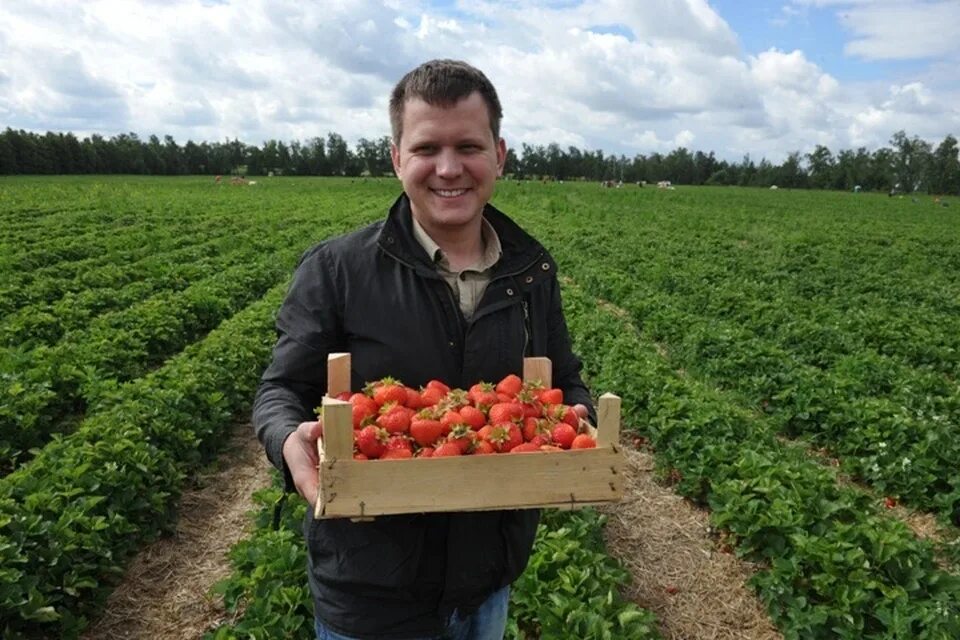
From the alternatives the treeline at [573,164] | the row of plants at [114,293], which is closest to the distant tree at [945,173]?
the treeline at [573,164]

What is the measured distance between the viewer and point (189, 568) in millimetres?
5121

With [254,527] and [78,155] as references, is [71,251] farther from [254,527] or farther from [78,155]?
[78,155]

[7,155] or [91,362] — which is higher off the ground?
[7,155]

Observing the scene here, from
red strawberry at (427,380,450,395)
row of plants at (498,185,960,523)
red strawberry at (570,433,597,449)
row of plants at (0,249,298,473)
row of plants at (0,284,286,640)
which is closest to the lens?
red strawberry at (570,433,597,449)

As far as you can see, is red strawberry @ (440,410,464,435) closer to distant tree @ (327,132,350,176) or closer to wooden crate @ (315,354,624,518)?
wooden crate @ (315,354,624,518)

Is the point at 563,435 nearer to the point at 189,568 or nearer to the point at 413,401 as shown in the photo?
the point at 413,401

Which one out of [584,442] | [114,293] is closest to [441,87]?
[584,442]

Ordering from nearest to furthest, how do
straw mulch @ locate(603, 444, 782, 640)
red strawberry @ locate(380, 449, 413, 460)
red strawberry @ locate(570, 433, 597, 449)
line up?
red strawberry @ locate(380, 449, 413, 460) < red strawberry @ locate(570, 433, 597, 449) < straw mulch @ locate(603, 444, 782, 640)

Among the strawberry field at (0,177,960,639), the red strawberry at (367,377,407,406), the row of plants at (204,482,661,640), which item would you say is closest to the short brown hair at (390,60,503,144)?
the red strawberry at (367,377,407,406)

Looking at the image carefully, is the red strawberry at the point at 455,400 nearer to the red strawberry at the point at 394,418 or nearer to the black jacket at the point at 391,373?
the red strawberry at the point at 394,418

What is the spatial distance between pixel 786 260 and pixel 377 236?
66.6ft

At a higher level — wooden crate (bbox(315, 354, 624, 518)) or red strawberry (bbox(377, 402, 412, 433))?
red strawberry (bbox(377, 402, 412, 433))

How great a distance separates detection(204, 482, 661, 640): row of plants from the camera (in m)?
3.88

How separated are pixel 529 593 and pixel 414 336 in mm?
2760
